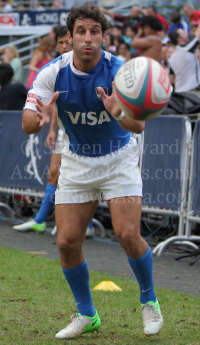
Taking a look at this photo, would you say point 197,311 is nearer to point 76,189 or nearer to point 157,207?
point 76,189

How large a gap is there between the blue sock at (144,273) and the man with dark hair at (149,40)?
19.5ft

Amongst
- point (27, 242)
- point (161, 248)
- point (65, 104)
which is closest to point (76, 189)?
point (65, 104)

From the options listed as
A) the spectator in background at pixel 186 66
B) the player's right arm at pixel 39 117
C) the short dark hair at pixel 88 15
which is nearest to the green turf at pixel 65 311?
the player's right arm at pixel 39 117

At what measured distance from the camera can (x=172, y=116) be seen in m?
8.15

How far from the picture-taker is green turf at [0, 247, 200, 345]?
4332 mm

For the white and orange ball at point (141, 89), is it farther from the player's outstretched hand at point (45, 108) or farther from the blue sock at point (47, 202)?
the blue sock at point (47, 202)

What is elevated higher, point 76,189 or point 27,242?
point 76,189

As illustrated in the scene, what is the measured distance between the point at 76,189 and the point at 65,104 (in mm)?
661

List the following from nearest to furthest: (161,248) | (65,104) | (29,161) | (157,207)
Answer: (65,104), (161,248), (157,207), (29,161)

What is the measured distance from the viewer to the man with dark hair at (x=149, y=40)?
9.87m

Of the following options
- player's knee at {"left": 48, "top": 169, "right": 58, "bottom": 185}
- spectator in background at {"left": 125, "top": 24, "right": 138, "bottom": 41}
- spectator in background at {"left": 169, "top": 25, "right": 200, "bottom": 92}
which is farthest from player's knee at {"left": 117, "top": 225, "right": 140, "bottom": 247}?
spectator in background at {"left": 125, "top": 24, "right": 138, "bottom": 41}

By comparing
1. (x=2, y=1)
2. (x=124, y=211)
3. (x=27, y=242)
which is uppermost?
(x=2, y=1)

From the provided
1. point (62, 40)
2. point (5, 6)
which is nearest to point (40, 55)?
point (62, 40)

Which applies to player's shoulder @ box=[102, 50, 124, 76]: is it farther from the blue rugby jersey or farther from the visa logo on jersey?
the visa logo on jersey
